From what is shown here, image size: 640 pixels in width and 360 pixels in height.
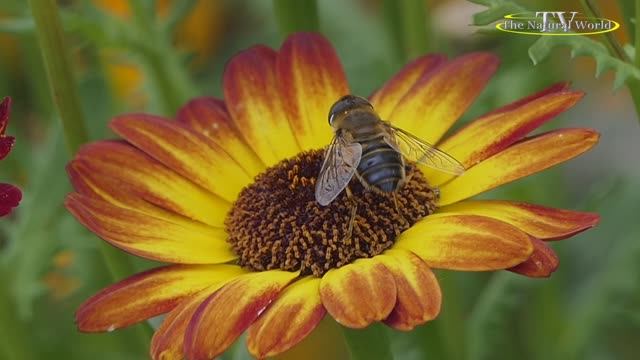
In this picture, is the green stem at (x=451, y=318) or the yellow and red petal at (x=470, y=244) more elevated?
the yellow and red petal at (x=470, y=244)

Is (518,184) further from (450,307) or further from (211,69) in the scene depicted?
(211,69)

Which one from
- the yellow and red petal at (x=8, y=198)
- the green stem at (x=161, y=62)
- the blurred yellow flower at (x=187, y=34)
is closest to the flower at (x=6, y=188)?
the yellow and red petal at (x=8, y=198)

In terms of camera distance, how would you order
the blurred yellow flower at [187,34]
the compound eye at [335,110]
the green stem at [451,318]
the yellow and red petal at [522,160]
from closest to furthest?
1. the yellow and red petal at [522,160]
2. the compound eye at [335,110]
3. the green stem at [451,318]
4. the blurred yellow flower at [187,34]

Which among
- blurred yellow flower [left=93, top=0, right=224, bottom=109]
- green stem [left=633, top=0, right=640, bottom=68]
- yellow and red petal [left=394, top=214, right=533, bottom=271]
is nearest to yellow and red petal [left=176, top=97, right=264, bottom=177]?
yellow and red petal [left=394, top=214, right=533, bottom=271]

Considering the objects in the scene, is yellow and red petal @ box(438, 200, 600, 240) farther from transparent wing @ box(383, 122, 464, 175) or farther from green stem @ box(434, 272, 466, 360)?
green stem @ box(434, 272, 466, 360)

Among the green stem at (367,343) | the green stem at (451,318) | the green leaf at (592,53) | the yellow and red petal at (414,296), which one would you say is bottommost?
the green stem at (451,318)

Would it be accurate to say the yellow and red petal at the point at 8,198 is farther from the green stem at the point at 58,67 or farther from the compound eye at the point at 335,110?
the compound eye at the point at 335,110
